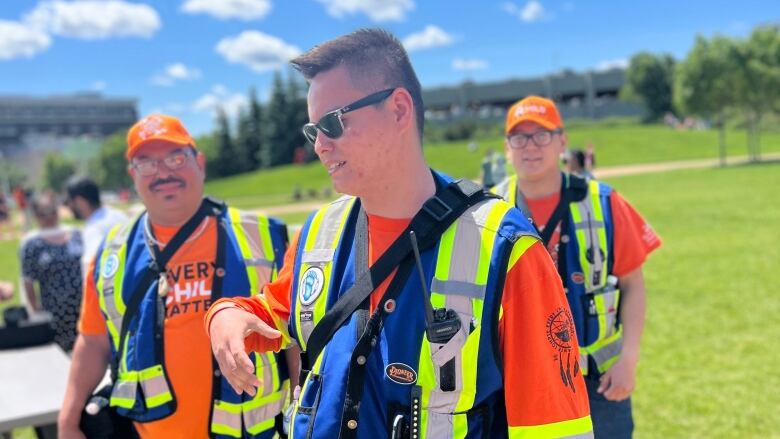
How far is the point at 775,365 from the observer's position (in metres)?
6.20

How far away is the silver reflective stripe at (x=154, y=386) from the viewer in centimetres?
279

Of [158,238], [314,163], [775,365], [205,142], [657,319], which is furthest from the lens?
[205,142]

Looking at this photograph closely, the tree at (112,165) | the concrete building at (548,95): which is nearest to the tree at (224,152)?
the tree at (112,165)

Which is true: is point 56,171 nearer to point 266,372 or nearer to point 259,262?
point 259,262

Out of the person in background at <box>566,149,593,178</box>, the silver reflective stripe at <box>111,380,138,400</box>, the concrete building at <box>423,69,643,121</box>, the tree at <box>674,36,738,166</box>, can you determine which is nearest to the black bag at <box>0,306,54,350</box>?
the silver reflective stripe at <box>111,380,138,400</box>

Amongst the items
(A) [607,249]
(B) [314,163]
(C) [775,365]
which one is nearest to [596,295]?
(A) [607,249]

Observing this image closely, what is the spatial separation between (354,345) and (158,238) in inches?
68.9

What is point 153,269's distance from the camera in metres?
2.91

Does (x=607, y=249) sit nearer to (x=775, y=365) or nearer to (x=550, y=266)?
(x=550, y=266)

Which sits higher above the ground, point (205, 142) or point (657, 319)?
point (205, 142)

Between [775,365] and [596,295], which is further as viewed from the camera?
[775,365]

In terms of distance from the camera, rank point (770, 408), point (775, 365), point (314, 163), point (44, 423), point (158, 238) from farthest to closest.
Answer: point (314, 163), point (775, 365), point (770, 408), point (44, 423), point (158, 238)

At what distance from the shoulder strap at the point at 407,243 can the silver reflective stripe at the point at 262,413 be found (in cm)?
125

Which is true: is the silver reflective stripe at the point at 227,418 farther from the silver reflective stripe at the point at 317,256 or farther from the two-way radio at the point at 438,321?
the two-way radio at the point at 438,321
